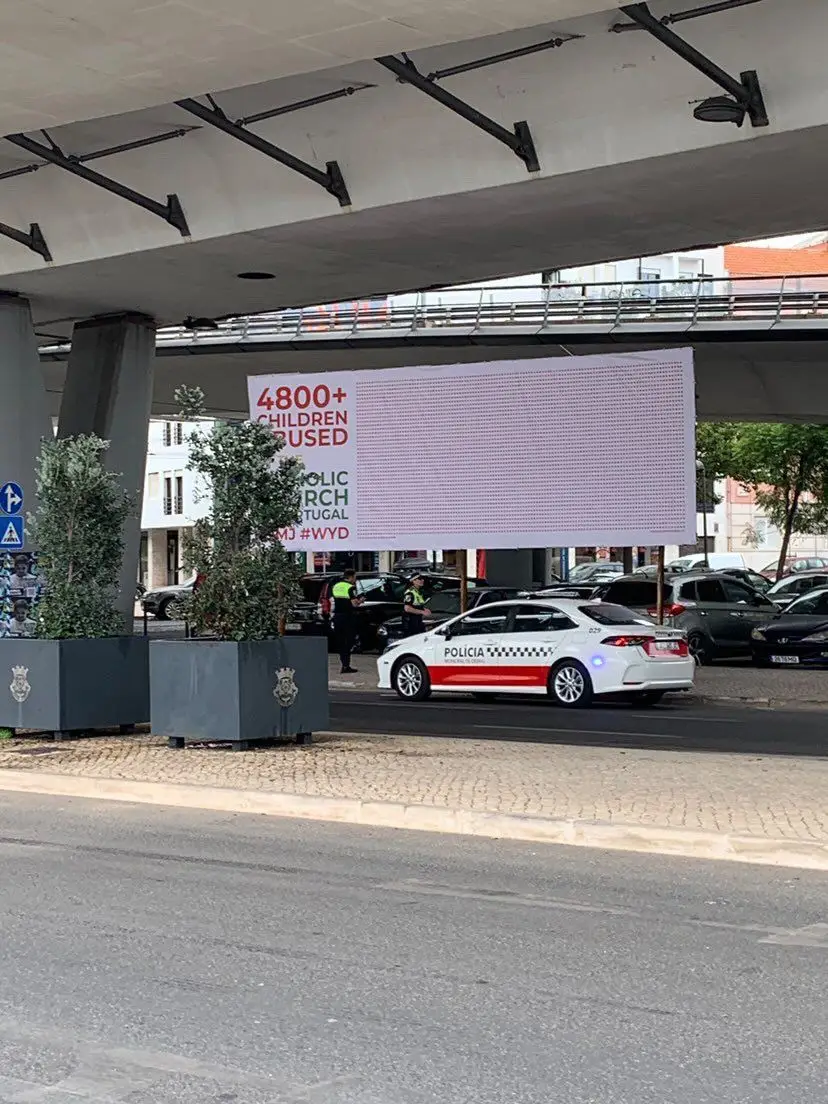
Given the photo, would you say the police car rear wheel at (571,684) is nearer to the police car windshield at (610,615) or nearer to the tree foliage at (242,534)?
the police car windshield at (610,615)

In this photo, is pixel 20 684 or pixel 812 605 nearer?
pixel 20 684

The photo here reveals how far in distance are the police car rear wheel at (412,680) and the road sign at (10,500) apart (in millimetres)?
6073

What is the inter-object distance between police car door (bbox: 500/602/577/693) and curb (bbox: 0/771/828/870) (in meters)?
9.58

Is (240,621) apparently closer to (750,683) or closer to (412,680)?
(412,680)

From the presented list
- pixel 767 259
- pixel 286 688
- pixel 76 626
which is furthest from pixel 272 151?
pixel 767 259

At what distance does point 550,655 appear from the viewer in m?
21.7

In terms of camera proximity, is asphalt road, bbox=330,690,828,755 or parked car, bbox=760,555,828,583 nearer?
asphalt road, bbox=330,690,828,755

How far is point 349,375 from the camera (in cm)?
2553

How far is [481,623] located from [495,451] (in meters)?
3.21

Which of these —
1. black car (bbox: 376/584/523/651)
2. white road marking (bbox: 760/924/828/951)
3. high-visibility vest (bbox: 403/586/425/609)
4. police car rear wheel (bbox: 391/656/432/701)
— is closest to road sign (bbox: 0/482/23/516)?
police car rear wheel (bbox: 391/656/432/701)

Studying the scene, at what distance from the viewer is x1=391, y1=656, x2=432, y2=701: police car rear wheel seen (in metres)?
23.2

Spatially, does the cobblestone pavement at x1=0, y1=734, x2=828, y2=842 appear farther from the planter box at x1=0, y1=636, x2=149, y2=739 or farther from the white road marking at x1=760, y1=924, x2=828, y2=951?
the white road marking at x1=760, y1=924, x2=828, y2=951

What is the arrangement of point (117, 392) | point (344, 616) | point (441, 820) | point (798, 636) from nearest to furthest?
point (441, 820) → point (117, 392) → point (798, 636) → point (344, 616)

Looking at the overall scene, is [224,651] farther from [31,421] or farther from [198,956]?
[31,421]
